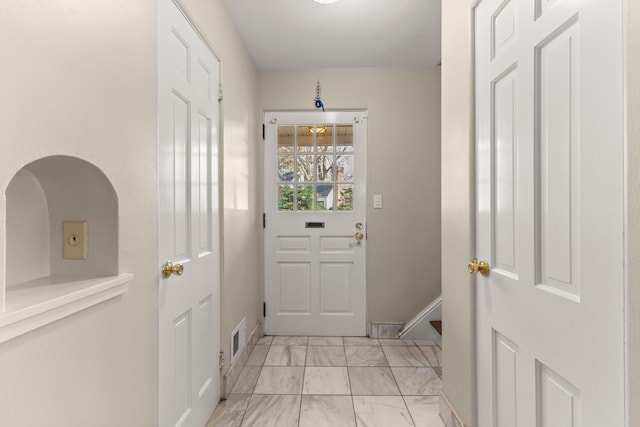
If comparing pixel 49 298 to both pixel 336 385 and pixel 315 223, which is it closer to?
pixel 336 385

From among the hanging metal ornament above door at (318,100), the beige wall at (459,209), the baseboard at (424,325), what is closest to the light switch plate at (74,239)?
the beige wall at (459,209)

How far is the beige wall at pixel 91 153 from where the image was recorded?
2.24ft

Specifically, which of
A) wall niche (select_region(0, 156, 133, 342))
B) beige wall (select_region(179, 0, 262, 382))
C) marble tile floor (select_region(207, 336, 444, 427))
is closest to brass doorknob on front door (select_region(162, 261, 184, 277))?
wall niche (select_region(0, 156, 133, 342))

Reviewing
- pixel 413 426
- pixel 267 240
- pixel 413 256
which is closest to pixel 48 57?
pixel 413 426

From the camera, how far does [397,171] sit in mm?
3023

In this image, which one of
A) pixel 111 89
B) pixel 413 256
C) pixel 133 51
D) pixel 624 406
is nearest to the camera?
pixel 624 406

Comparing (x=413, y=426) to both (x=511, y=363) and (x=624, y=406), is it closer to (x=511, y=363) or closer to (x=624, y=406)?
(x=511, y=363)

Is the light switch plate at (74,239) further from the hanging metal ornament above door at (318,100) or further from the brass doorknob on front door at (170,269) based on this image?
the hanging metal ornament above door at (318,100)

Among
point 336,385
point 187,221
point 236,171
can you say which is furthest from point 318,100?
point 336,385

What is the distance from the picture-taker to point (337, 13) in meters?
2.21

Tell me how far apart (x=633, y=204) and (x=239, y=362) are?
2287 mm

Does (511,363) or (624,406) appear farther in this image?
(511,363)

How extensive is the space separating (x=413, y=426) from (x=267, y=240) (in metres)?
1.85

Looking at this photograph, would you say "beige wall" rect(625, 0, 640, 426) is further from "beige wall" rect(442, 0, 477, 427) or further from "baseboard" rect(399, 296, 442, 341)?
"baseboard" rect(399, 296, 442, 341)
